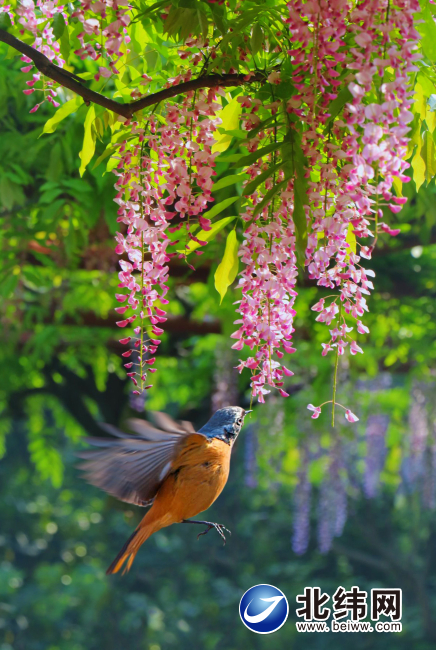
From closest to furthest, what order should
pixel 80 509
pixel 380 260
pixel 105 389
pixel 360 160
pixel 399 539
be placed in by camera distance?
pixel 360 160, pixel 380 260, pixel 105 389, pixel 399 539, pixel 80 509

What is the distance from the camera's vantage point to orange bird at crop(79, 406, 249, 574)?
1009mm

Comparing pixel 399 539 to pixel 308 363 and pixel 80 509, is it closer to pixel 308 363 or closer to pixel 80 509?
pixel 80 509

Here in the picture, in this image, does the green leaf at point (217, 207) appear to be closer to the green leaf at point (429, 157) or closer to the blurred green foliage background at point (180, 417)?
the green leaf at point (429, 157)

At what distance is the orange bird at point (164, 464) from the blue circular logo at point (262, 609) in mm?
1762

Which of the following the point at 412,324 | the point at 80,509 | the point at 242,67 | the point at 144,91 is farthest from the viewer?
the point at 80,509

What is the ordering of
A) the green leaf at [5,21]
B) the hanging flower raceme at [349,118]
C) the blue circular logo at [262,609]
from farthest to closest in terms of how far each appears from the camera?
the blue circular logo at [262,609] → the green leaf at [5,21] → the hanging flower raceme at [349,118]

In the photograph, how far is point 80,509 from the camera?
9.79 m

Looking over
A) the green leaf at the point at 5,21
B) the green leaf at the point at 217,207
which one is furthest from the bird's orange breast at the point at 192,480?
the green leaf at the point at 5,21

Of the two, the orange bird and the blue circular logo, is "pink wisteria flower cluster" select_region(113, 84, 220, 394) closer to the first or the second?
the orange bird

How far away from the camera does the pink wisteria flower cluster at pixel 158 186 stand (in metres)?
0.98

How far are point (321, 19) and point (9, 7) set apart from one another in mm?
472

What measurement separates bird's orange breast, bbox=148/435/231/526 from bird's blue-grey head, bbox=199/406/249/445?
11mm

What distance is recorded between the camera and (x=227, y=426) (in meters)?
1.03

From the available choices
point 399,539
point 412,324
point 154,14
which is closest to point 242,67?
point 154,14
